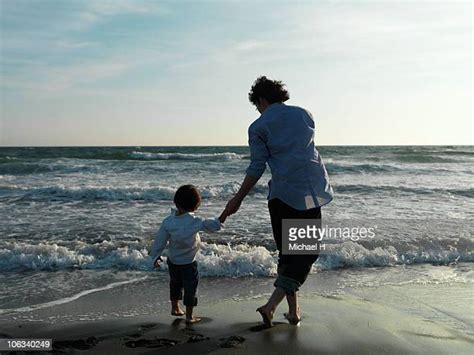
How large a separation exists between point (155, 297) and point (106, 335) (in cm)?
117

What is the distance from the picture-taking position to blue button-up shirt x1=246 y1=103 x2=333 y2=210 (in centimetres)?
325

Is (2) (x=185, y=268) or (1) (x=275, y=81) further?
(2) (x=185, y=268)

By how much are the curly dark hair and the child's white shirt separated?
3.22 ft

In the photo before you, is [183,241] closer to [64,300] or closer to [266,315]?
[266,315]

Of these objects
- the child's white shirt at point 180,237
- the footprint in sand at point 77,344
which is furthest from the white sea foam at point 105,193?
the footprint in sand at point 77,344

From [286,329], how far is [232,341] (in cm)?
44

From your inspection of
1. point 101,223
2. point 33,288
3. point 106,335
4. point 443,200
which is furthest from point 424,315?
point 443,200

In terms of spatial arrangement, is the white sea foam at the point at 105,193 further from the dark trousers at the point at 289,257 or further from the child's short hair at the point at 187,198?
the dark trousers at the point at 289,257

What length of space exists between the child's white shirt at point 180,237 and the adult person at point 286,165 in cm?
38

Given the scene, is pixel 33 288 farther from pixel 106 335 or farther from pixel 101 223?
pixel 101 223

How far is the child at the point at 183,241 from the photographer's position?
140 inches

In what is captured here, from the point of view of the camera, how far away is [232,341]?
3211 mm

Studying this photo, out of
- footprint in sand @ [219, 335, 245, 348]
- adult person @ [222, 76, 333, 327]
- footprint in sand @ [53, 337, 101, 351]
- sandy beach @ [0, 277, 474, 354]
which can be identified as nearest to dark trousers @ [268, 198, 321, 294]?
adult person @ [222, 76, 333, 327]

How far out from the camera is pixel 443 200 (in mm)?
12906
